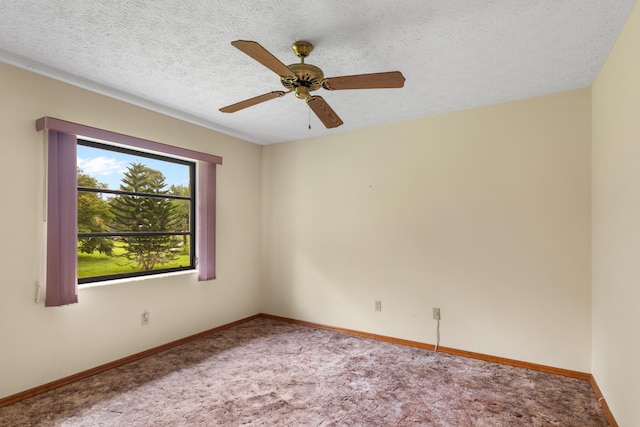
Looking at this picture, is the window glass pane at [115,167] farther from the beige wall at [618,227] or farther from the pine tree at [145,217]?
the beige wall at [618,227]

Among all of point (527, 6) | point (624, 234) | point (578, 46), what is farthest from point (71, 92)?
point (624, 234)

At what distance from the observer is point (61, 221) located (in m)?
2.54

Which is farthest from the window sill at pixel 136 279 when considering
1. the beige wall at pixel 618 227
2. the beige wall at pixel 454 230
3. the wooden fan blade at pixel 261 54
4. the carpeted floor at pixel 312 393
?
the beige wall at pixel 618 227

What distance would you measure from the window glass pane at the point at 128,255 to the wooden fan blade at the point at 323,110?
2.24 metres

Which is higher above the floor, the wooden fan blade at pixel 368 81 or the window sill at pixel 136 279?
the wooden fan blade at pixel 368 81

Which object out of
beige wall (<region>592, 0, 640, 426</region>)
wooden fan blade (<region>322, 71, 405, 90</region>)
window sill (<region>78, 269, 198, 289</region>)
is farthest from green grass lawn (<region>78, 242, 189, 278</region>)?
beige wall (<region>592, 0, 640, 426</region>)

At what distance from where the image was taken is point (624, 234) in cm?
191

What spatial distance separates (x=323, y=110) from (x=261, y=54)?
2.43ft

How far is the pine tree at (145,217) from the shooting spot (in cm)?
317

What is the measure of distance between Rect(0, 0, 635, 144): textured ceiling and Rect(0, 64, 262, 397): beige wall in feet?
0.72

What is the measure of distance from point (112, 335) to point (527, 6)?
3.85 metres

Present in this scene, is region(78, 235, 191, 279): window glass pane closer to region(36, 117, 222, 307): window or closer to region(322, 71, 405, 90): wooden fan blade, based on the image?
region(36, 117, 222, 307): window

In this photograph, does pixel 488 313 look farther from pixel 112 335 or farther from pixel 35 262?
pixel 35 262

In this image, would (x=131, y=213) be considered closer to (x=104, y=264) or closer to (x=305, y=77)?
(x=104, y=264)
